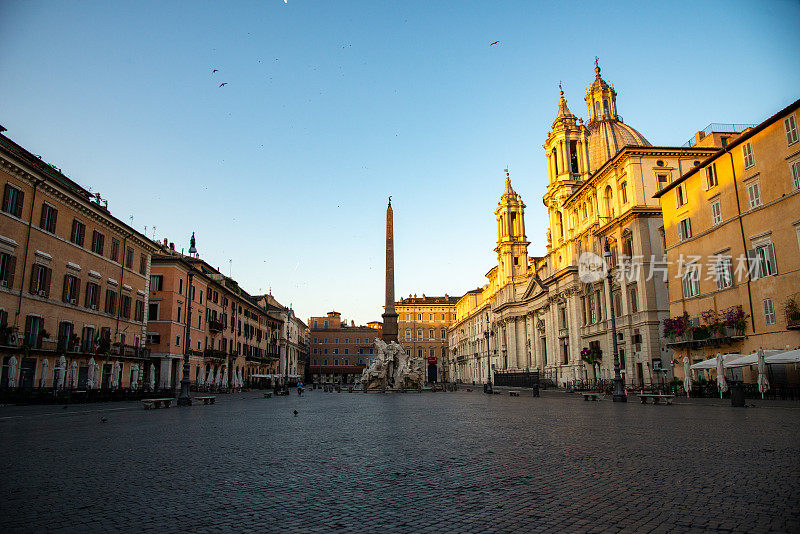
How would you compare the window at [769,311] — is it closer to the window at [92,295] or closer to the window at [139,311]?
the window at [92,295]

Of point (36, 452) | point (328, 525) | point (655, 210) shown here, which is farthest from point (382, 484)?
point (655, 210)

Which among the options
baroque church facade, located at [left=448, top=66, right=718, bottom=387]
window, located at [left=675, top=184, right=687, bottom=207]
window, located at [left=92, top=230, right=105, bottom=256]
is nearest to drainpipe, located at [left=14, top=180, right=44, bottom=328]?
window, located at [left=92, top=230, right=105, bottom=256]

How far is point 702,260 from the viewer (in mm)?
32125

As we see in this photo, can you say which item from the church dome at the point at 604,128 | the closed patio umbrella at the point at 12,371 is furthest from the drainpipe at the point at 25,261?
the church dome at the point at 604,128

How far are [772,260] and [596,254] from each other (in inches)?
841

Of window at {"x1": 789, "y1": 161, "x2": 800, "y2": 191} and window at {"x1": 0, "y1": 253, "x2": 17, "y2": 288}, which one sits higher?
window at {"x1": 789, "y1": 161, "x2": 800, "y2": 191}

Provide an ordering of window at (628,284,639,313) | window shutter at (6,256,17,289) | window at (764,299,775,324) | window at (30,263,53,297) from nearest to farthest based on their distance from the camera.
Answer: window shutter at (6,256,17,289)
window at (764,299,775,324)
window at (30,263,53,297)
window at (628,284,639,313)

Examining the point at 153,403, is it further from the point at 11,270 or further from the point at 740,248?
the point at 740,248

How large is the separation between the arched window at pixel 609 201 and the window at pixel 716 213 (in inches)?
517

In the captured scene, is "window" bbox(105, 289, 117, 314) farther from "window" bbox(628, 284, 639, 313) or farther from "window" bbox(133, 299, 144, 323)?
"window" bbox(628, 284, 639, 313)

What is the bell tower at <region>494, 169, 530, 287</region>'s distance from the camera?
79500 millimetres

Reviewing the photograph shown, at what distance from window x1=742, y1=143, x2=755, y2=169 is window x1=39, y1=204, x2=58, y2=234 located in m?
37.0

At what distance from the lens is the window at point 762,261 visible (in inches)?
1029

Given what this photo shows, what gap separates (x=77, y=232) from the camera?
1185 inches
